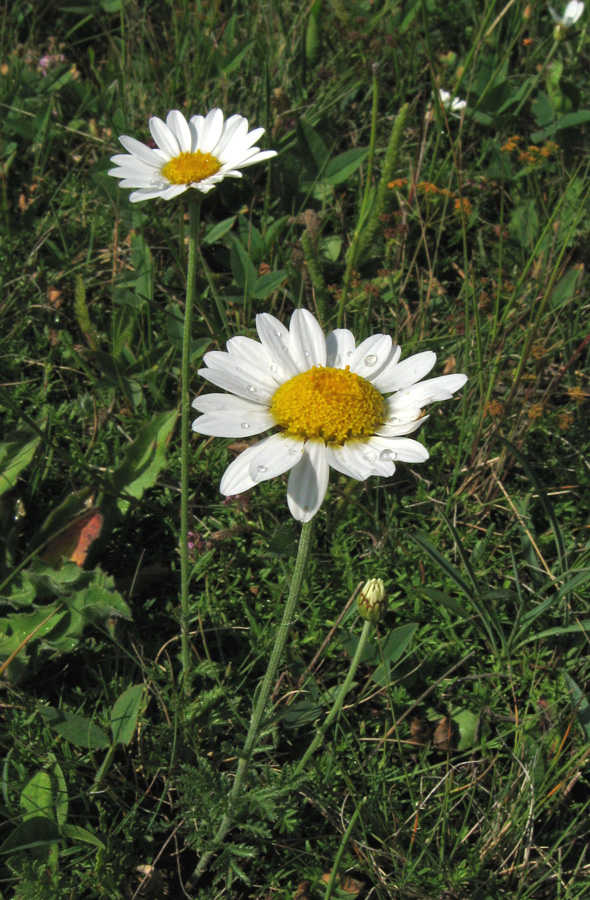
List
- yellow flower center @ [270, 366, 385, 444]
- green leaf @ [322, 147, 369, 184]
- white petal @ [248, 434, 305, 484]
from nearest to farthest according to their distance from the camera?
white petal @ [248, 434, 305, 484] < yellow flower center @ [270, 366, 385, 444] < green leaf @ [322, 147, 369, 184]

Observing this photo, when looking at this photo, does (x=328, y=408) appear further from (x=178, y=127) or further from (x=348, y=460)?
(x=178, y=127)

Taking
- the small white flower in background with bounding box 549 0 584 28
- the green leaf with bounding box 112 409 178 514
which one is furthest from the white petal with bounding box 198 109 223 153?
the small white flower in background with bounding box 549 0 584 28

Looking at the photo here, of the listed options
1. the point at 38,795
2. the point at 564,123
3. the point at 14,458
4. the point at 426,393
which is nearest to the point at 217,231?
the point at 14,458

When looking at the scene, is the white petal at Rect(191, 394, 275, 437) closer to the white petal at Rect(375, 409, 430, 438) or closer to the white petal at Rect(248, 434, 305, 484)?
the white petal at Rect(248, 434, 305, 484)

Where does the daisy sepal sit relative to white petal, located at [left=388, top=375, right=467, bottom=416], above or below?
below

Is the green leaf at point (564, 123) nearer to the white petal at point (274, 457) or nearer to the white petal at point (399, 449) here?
the white petal at point (399, 449)

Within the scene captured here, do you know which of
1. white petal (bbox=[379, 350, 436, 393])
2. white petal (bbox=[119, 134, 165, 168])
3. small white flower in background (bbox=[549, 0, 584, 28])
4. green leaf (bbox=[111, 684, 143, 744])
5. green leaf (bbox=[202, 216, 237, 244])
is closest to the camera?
white petal (bbox=[379, 350, 436, 393])
